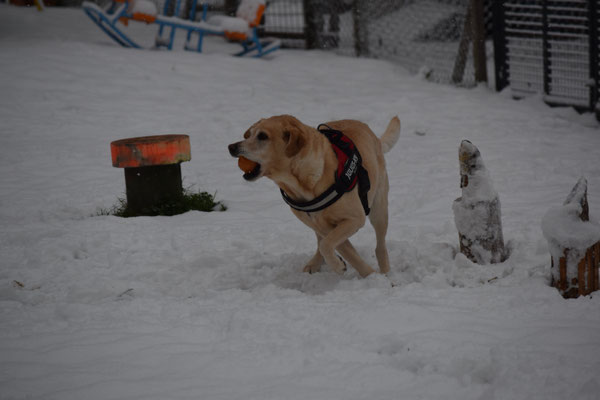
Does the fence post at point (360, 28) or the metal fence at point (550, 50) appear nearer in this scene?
the metal fence at point (550, 50)

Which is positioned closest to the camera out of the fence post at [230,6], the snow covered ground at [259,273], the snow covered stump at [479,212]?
the snow covered ground at [259,273]

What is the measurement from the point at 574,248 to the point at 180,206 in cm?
333

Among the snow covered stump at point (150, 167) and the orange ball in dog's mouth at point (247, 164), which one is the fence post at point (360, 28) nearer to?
the snow covered stump at point (150, 167)

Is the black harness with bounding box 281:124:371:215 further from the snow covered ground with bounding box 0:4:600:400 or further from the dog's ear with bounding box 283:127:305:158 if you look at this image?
the snow covered ground with bounding box 0:4:600:400

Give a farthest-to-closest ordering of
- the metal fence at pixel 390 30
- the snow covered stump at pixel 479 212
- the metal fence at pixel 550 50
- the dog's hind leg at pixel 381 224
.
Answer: the metal fence at pixel 390 30 → the metal fence at pixel 550 50 → the dog's hind leg at pixel 381 224 → the snow covered stump at pixel 479 212

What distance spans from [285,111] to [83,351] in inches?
246

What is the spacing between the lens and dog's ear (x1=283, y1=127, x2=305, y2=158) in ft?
11.1

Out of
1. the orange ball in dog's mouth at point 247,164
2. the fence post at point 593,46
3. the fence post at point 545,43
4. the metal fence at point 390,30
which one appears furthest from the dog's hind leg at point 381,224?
the metal fence at point 390,30

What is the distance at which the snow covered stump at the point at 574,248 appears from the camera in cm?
301

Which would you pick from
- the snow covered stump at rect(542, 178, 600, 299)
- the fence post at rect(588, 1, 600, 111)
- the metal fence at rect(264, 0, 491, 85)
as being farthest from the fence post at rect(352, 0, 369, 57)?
the snow covered stump at rect(542, 178, 600, 299)

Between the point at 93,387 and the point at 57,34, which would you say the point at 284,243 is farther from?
the point at 57,34

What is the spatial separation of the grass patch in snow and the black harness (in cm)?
184

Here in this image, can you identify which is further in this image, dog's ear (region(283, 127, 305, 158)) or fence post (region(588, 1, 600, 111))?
fence post (region(588, 1, 600, 111))

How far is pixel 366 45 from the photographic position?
38.4ft
